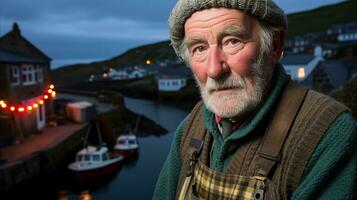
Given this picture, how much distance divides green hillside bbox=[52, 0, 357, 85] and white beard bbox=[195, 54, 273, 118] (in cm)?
10676

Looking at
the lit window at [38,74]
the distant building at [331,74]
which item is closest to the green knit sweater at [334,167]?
the lit window at [38,74]

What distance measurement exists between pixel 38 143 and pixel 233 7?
75.2 feet

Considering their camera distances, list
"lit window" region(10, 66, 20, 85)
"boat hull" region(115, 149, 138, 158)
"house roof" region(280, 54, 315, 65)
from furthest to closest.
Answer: "house roof" region(280, 54, 315, 65) → "boat hull" region(115, 149, 138, 158) → "lit window" region(10, 66, 20, 85)

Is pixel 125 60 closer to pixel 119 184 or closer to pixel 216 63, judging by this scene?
pixel 119 184

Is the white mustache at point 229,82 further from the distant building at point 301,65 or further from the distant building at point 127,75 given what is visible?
the distant building at point 127,75

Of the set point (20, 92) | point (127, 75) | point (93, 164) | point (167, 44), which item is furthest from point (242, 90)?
point (167, 44)

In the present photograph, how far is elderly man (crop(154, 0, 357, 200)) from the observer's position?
1.41m

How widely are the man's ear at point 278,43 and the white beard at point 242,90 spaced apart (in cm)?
9

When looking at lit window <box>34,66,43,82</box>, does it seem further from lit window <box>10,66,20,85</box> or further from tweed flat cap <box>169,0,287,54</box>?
tweed flat cap <box>169,0,287,54</box>

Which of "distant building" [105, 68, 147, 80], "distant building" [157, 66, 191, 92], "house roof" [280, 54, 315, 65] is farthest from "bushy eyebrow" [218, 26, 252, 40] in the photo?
"distant building" [105, 68, 147, 80]

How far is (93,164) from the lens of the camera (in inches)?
898

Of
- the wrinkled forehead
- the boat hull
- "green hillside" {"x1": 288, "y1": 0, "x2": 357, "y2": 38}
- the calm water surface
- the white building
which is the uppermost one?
"green hillside" {"x1": 288, "y1": 0, "x2": 357, "y2": 38}

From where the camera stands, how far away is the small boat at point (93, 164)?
72.3 feet

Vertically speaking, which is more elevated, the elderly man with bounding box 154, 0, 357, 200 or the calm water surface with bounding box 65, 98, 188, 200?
the elderly man with bounding box 154, 0, 357, 200
